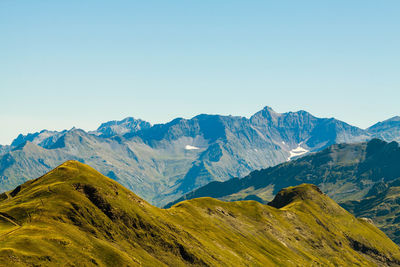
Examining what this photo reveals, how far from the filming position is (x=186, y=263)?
6339 inches

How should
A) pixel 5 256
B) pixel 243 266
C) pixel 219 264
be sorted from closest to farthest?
pixel 5 256 → pixel 219 264 → pixel 243 266

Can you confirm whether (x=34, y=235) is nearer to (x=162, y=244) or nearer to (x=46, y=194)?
(x=46, y=194)

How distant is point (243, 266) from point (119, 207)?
7292cm

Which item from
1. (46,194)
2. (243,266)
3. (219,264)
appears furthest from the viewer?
(243,266)

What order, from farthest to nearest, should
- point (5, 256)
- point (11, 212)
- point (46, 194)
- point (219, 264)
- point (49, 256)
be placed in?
point (219, 264) < point (46, 194) < point (11, 212) < point (49, 256) < point (5, 256)

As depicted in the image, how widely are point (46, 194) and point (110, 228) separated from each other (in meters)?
26.4

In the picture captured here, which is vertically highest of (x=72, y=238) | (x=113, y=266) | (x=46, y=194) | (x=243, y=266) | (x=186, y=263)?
(x=46, y=194)

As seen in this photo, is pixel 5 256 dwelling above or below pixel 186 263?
above

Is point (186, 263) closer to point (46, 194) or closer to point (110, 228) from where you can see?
point (110, 228)

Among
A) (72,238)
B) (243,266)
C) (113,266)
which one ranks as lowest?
(243,266)

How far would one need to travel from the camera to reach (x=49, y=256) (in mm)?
114188

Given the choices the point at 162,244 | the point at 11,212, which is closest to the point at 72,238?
the point at 11,212

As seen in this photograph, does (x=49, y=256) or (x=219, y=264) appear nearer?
(x=49, y=256)

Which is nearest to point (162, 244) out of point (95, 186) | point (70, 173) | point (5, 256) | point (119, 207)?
point (119, 207)
